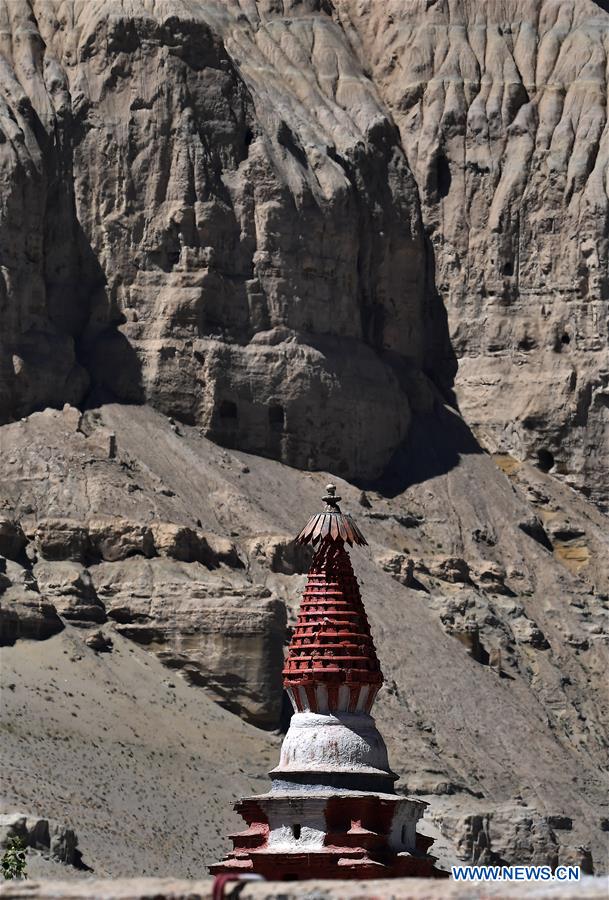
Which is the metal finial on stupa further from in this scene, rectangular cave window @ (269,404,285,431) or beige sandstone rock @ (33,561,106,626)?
rectangular cave window @ (269,404,285,431)

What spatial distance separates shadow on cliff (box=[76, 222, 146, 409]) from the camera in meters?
103

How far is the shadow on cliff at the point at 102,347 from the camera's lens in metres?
103

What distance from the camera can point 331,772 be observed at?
3566 centimetres

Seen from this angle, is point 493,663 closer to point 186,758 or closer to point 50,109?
point 186,758

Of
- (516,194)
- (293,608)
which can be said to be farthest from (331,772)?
(516,194)

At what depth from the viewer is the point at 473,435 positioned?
11106 centimetres

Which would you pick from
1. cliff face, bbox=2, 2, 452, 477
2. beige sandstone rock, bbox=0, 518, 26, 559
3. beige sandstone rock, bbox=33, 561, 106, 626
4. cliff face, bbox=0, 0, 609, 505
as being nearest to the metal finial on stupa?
beige sandstone rock, bbox=33, 561, 106, 626

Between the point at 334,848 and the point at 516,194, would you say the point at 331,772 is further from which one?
the point at 516,194

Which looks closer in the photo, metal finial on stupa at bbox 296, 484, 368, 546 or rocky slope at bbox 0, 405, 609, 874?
metal finial on stupa at bbox 296, 484, 368, 546

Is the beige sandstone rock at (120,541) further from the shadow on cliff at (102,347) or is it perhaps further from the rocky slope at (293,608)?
the shadow on cliff at (102,347)

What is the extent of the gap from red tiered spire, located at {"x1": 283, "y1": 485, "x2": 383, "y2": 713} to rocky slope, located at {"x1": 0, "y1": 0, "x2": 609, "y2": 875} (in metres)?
40.9

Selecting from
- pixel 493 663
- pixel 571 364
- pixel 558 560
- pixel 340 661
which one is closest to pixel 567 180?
pixel 571 364

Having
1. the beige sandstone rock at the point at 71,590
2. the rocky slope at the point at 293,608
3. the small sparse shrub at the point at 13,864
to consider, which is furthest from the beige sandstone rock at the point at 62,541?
the small sparse shrub at the point at 13,864

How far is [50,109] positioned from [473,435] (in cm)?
2026
